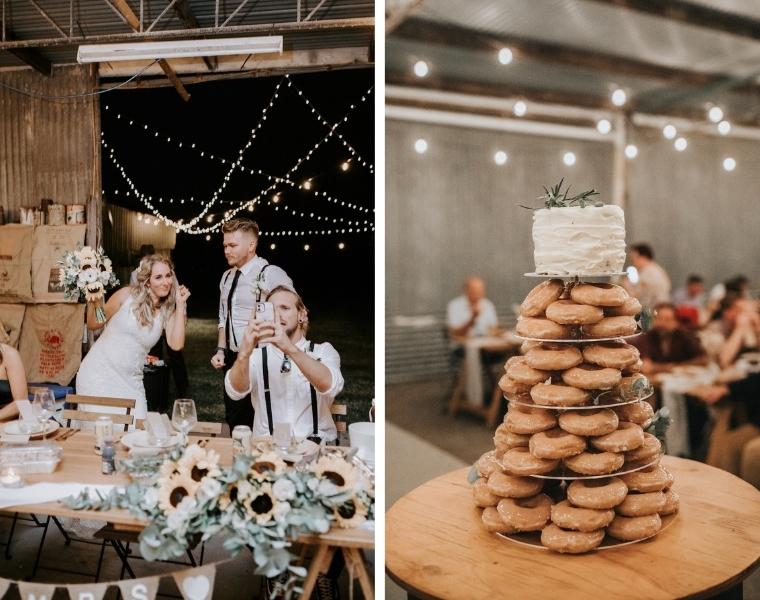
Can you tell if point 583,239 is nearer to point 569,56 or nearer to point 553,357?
point 553,357

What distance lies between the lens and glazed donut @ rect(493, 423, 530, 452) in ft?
6.74

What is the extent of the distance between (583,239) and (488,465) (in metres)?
0.80

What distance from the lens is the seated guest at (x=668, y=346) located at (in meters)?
3.76

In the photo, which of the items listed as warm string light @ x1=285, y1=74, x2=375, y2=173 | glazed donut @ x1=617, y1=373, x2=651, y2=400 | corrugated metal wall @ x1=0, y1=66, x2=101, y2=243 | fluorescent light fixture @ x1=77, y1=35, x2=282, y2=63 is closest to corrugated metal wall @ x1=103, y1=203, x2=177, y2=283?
corrugated metal wall @ x1=0, y1=66, x2=101, y2=243

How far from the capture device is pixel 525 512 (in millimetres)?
1994

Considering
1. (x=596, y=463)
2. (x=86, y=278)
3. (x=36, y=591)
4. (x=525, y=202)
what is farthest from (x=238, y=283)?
A: (x=596, y=463)

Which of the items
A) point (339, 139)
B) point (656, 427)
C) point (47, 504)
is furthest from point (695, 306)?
point (339, 139)

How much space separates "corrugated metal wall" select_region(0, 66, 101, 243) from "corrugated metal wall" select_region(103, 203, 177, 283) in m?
0.35

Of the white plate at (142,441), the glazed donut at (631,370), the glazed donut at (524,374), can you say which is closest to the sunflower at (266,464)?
the white plate at (142,441)

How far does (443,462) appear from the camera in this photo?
13.4 ft

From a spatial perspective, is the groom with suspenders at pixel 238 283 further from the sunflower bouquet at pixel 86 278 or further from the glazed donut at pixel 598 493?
the glazed donut at pixel 598 493

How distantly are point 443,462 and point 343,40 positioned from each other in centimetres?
432

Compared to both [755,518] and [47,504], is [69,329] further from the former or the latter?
[755,518]

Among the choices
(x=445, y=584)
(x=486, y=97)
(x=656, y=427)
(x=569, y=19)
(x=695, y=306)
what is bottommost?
(x=445, y=584)
